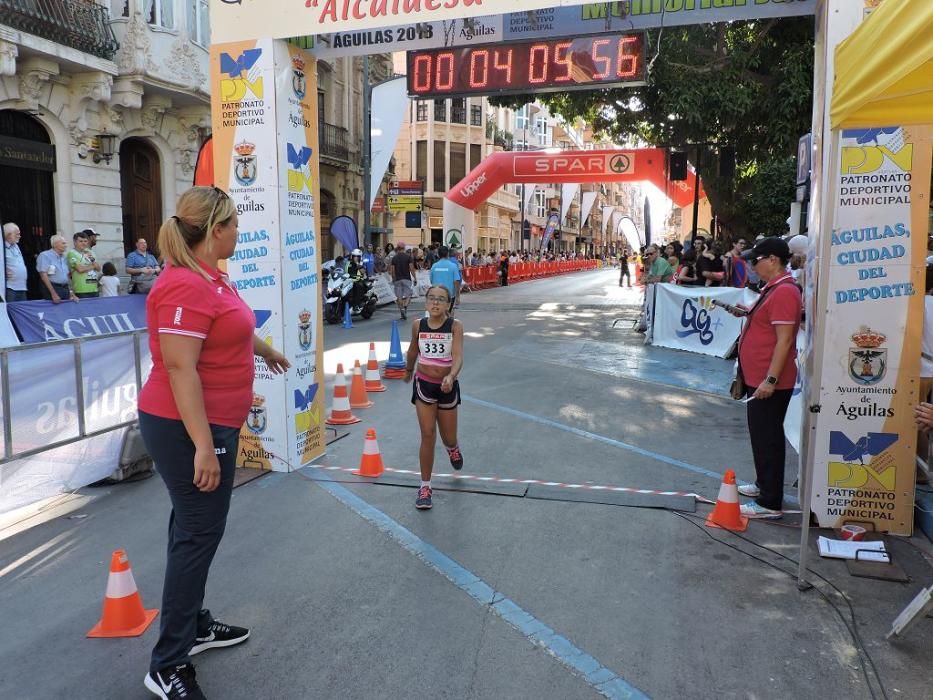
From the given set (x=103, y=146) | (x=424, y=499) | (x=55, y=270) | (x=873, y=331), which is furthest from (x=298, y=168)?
(x=103, y=146)

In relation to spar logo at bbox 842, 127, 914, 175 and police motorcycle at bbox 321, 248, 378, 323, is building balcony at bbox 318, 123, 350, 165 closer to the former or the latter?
police motorcycle at bbox 321, 248, 378, 323

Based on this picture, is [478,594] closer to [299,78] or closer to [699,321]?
[299,78]

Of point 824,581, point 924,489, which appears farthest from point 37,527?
point 924,489

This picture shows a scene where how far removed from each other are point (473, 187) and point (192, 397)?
2192cm

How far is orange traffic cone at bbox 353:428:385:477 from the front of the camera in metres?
5.66

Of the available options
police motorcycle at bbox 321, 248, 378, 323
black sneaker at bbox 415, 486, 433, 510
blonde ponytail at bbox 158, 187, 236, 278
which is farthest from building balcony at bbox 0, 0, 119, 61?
blonde ponytail at bbox 158, 187, 236, 278

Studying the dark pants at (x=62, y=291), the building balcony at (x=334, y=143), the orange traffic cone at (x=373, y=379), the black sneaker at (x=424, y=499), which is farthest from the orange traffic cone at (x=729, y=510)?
the building balcony at (x=334, y=143)

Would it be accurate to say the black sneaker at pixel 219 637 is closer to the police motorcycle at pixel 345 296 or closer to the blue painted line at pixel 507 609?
the blue painted line at pixel 507 609

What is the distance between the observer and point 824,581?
388 cm

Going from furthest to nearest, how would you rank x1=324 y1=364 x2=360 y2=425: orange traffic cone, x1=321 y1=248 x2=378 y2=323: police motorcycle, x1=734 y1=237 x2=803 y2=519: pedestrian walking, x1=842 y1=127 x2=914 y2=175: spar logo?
x1=321 y1=248 x2=378 y2=323: police motorcycle → x1=324 y1=364 x2=360 y2=425: orange traffic cone → x1=734 y1=237 x2=803 y2=519: pedestrian walking → x1=842 y1=127 x2=914 y2=175: spar logo

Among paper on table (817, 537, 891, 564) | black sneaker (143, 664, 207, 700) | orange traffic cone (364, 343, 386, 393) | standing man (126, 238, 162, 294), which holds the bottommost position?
paper on table (817, 537, 891, 564)

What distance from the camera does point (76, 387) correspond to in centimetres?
520

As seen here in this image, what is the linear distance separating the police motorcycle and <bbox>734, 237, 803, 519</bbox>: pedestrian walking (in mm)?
12203

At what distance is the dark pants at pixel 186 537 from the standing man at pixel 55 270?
9685 mm
